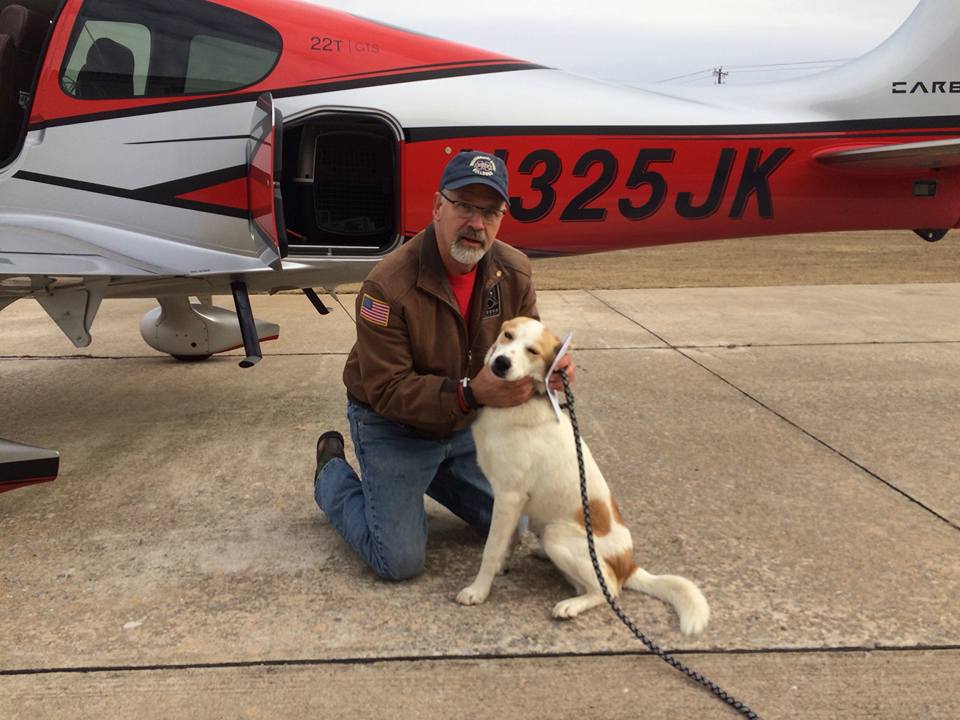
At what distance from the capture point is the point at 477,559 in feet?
10.1

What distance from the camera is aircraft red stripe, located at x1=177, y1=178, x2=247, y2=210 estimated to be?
14.8 ft

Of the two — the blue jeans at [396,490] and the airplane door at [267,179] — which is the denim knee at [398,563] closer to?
the blue jeans at [396,490]

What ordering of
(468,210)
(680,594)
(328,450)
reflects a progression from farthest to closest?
(328,450) < (468,210) < (680,594)

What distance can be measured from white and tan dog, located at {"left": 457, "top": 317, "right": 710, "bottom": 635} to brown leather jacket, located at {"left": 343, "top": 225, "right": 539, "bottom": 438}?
0.23 meters

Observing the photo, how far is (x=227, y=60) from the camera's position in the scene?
14.9 feet

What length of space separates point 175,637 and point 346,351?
168 inches

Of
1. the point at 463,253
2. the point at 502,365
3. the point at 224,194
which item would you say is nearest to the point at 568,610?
the point at 502,365

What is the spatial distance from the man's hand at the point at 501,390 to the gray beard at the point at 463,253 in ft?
1.41

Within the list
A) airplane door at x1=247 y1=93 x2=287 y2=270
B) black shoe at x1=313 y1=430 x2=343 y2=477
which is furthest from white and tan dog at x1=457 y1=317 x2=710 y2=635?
airplane door at x1=247 y1=93 x2=287 y2=270

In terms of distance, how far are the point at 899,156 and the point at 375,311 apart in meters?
4.10

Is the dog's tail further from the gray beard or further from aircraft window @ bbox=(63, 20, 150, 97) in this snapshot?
aircraft window @ bbox=(63, 20, 150, 97)

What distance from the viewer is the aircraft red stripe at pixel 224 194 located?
4508 mm

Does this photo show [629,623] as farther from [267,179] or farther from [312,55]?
[312,55]

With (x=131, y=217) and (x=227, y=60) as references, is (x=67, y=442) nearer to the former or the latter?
(x=131, y=217)
